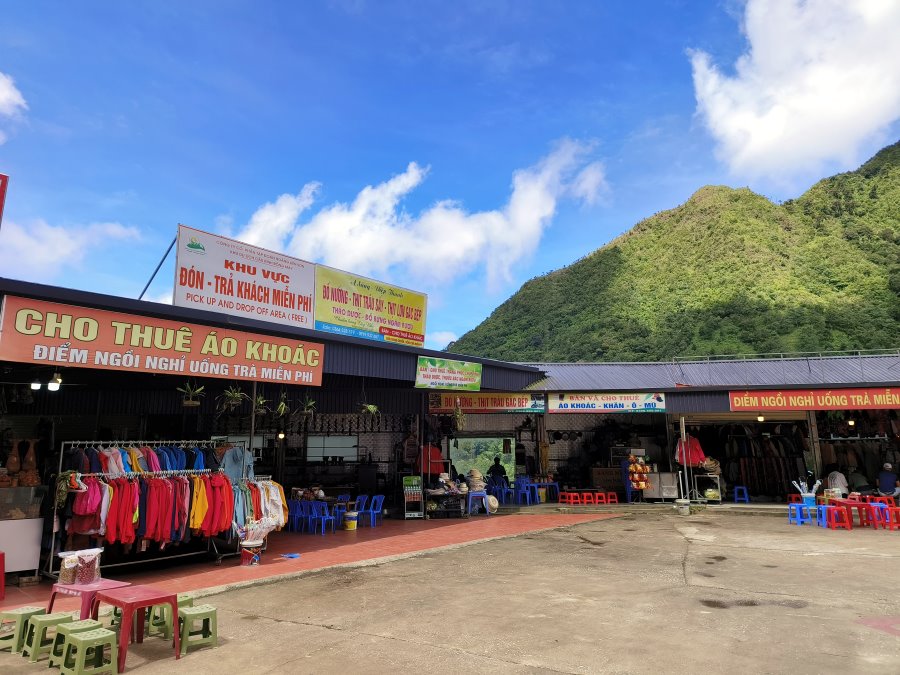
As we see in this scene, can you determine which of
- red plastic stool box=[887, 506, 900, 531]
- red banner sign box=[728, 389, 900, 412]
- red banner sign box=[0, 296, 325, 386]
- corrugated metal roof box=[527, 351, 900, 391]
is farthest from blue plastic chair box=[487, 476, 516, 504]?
red plastic stool box=[887, 506, 900, 531]

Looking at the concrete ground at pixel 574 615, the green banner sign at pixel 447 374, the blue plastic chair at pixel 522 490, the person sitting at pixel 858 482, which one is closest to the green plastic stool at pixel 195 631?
the concrete ground at pixel 574 615

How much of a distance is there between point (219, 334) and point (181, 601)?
465 cm

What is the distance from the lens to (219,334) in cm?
948

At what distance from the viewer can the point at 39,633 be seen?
5117mm

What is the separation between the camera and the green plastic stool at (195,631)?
17.6ft

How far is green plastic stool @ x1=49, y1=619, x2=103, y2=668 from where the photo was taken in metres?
4.83

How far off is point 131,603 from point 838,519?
47.0 feet

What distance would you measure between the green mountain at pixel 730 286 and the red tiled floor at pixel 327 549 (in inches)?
1340

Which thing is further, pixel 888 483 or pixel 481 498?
pixel 481 498

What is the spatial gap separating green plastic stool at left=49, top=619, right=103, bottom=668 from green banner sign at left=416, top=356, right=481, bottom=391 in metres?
8.99

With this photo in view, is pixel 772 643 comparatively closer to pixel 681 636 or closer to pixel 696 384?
pixel 681 636

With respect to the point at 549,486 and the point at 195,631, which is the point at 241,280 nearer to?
the point at 195,631

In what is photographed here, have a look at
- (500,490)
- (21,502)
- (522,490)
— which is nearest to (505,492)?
(500,490)

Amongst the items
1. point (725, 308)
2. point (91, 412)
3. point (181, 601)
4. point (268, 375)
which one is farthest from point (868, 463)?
point (725, 308)
